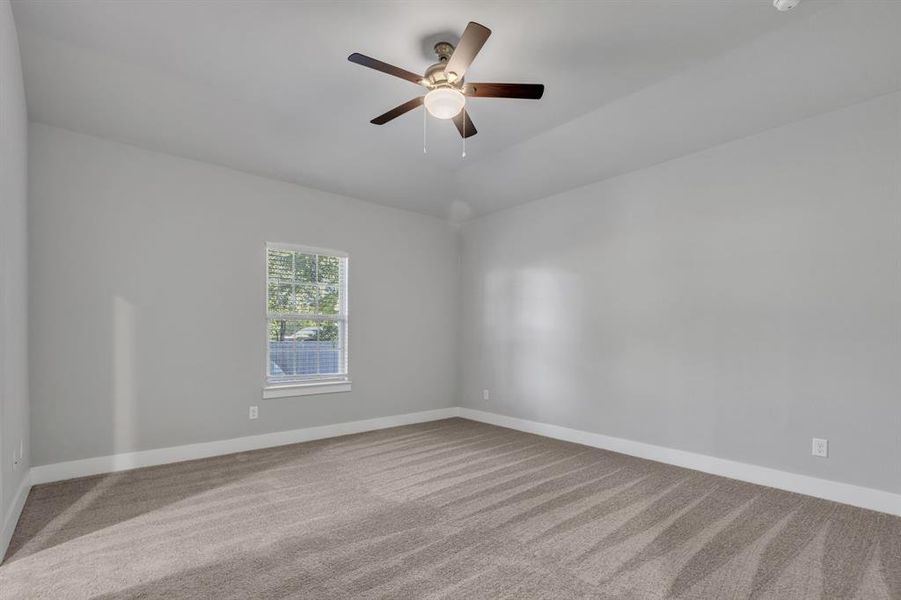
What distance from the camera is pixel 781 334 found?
356 cm

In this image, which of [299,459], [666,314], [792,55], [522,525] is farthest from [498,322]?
[792,55]

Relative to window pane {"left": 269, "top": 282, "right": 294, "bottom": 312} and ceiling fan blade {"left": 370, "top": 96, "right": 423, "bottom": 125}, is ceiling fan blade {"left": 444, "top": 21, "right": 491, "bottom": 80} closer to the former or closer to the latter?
ceiling fan blade {"left": 370, "top": 96, "right": 423, "bottom": 125}

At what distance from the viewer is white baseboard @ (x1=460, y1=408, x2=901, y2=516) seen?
3.09 meters

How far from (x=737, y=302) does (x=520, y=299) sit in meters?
2.39

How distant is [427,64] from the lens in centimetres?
322

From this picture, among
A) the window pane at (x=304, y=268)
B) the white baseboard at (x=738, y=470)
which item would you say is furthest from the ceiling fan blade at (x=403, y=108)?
the white baseboard at (x=738, y=470)

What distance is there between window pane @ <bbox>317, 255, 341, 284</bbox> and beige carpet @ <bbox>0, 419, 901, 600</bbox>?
6.81 feet

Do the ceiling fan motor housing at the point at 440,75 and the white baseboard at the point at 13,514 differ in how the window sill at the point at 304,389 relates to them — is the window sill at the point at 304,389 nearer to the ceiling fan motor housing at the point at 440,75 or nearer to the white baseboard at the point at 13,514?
the white baseboard at the point at 13,514

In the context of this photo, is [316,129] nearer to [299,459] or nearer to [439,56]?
[439,56]

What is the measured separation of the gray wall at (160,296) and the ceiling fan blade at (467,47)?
286 cm

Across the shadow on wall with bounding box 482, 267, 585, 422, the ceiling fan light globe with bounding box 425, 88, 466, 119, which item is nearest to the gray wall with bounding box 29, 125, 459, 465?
the shadow on wall with bounding box 482, 267, 585, 422

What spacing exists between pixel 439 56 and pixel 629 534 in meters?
3.25

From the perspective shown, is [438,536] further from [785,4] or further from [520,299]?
[785,4]

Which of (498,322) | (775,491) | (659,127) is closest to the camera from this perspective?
(775,491)
